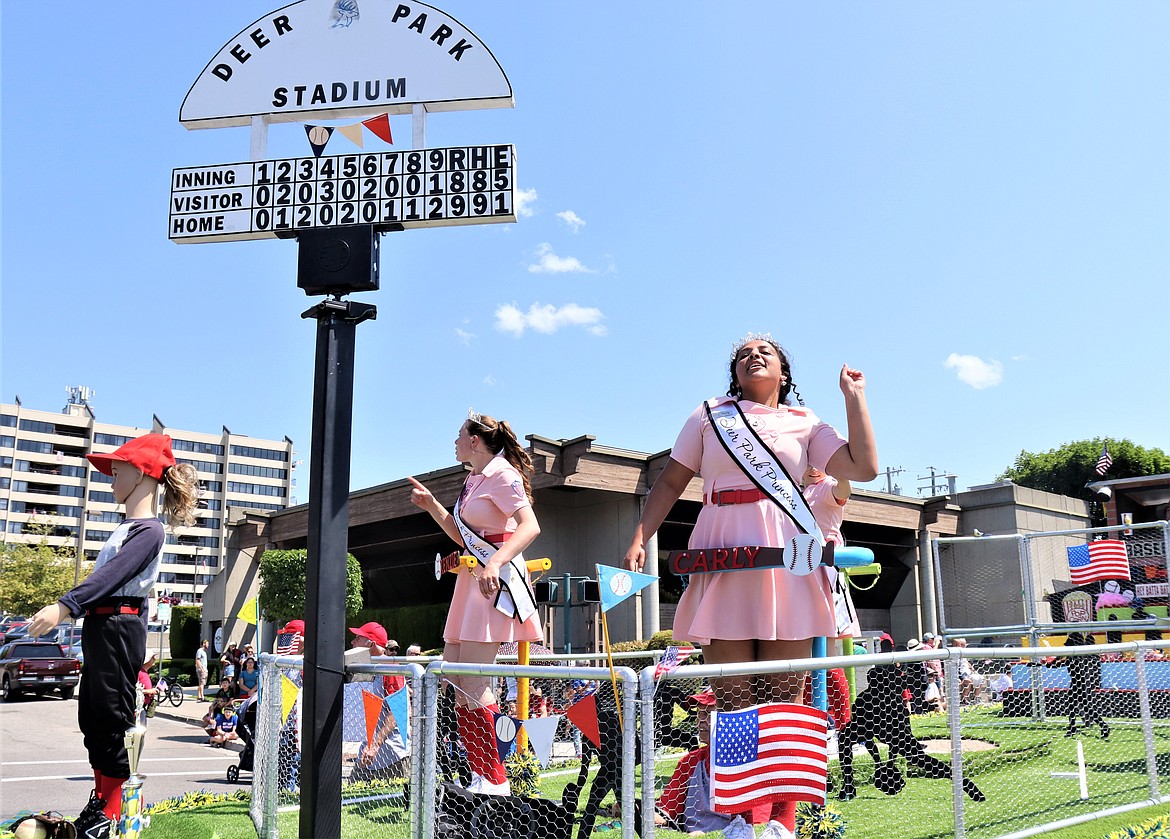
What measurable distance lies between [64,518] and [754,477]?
11231cm

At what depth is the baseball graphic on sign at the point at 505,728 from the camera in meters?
4.07

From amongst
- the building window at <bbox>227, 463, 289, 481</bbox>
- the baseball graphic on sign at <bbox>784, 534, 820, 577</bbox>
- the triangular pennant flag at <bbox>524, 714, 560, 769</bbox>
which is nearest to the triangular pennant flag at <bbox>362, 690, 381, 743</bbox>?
the triangular pennant flag at <bbox>524, 714, 560, 769</bbox>

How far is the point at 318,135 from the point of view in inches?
166

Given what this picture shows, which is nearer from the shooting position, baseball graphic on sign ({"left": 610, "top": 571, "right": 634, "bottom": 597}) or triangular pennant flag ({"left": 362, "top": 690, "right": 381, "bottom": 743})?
baseball graphic on sign ({"left": 610, "top": 571, "right": 634, "bottom": 597})

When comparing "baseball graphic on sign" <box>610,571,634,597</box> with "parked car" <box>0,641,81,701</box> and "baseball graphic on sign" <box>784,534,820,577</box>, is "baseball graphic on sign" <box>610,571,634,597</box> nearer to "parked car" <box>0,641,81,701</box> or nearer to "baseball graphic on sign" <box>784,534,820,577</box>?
"baseball graphic on sign" <box>784,534,820,577</box>

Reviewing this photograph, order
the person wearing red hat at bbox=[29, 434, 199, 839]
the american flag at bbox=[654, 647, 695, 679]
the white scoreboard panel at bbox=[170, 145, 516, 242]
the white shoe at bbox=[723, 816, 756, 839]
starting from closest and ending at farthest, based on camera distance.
→ the white shoe at bbox=[723, 816, 756, 839], the person wearing red hat at bbox=[29, 434, 199, 839], the white scoreboard panel at bbox=[170, 145, 516, 242], the american flag at bbox=[654, 647, 695, 679]

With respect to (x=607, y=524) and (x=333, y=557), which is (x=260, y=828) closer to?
(x=333, y=557)

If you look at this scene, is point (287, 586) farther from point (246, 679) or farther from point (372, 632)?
point (372, 632)

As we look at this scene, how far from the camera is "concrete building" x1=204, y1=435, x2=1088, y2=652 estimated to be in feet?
77.6

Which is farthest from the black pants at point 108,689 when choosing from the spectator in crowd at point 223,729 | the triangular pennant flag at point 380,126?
the spectator in crowd at point 223,729

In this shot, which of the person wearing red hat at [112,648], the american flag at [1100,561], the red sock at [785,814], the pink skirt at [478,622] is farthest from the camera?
the american flag at [1100,561]

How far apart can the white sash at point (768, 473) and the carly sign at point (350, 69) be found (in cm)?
178

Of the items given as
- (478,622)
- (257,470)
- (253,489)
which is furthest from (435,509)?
(257,470)

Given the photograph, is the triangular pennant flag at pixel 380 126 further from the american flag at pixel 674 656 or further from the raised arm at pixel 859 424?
the american flag at pixel 674 656
